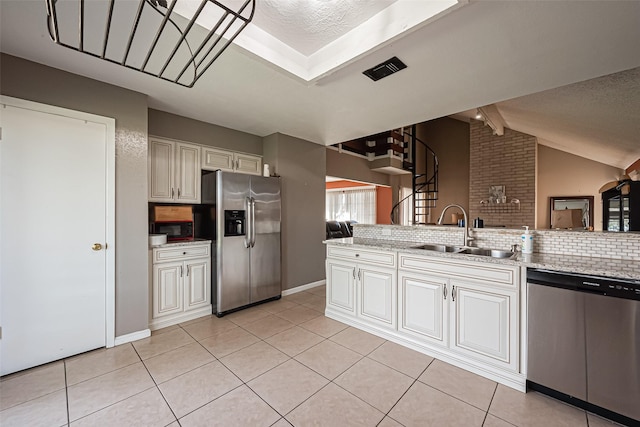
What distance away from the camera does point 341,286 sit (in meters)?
3.06

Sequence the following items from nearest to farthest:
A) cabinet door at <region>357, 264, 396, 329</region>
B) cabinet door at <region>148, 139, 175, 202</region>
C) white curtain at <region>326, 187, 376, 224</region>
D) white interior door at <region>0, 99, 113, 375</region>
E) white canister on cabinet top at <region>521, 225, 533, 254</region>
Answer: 1. white interior door at <region>0, 99, 113, 375</region>
2. white canister on cabinet top at <region>521, 225, 533, 254</region>
3. cabinet door at <region>357, 264, 396, 329</region>
4. cabinet door at <region>148, 139, 175, 202</region>
5. white curtain at <region>326, 187, 376, 224</region>

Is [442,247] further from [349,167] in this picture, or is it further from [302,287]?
[349,167]

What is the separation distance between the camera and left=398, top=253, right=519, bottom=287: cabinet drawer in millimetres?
1941

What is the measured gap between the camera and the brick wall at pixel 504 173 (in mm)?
5758

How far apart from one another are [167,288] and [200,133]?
1966 millimetres

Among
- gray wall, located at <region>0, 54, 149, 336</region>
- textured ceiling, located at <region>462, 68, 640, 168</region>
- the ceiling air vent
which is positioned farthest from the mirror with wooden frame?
Answer: gray wall, located at <region>0, 54, 149, 336</region>

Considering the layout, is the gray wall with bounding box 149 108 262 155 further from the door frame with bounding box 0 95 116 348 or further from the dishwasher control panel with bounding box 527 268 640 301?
the dishwasher control panel with bounding box 527 268 640 301

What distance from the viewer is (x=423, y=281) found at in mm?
2371

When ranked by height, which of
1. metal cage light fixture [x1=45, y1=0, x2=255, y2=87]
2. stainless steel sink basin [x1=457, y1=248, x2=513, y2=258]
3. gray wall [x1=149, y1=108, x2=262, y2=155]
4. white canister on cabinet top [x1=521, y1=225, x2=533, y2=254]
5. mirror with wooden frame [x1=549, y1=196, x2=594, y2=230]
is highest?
metal cage light fixture [x1=45, y1=0, x2=255, y2=87]

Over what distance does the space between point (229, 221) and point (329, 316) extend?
1.71 m

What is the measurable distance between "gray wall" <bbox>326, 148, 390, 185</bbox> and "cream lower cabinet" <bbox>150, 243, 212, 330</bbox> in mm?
3421

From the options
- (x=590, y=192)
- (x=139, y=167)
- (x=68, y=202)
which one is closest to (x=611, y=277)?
(x=139, y=167)

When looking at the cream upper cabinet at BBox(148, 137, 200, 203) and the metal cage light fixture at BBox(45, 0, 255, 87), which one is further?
the cream upper cabinet at BBox(148, 137, 200, 203)

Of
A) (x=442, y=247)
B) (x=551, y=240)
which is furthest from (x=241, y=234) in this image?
(x=551, y=240)
